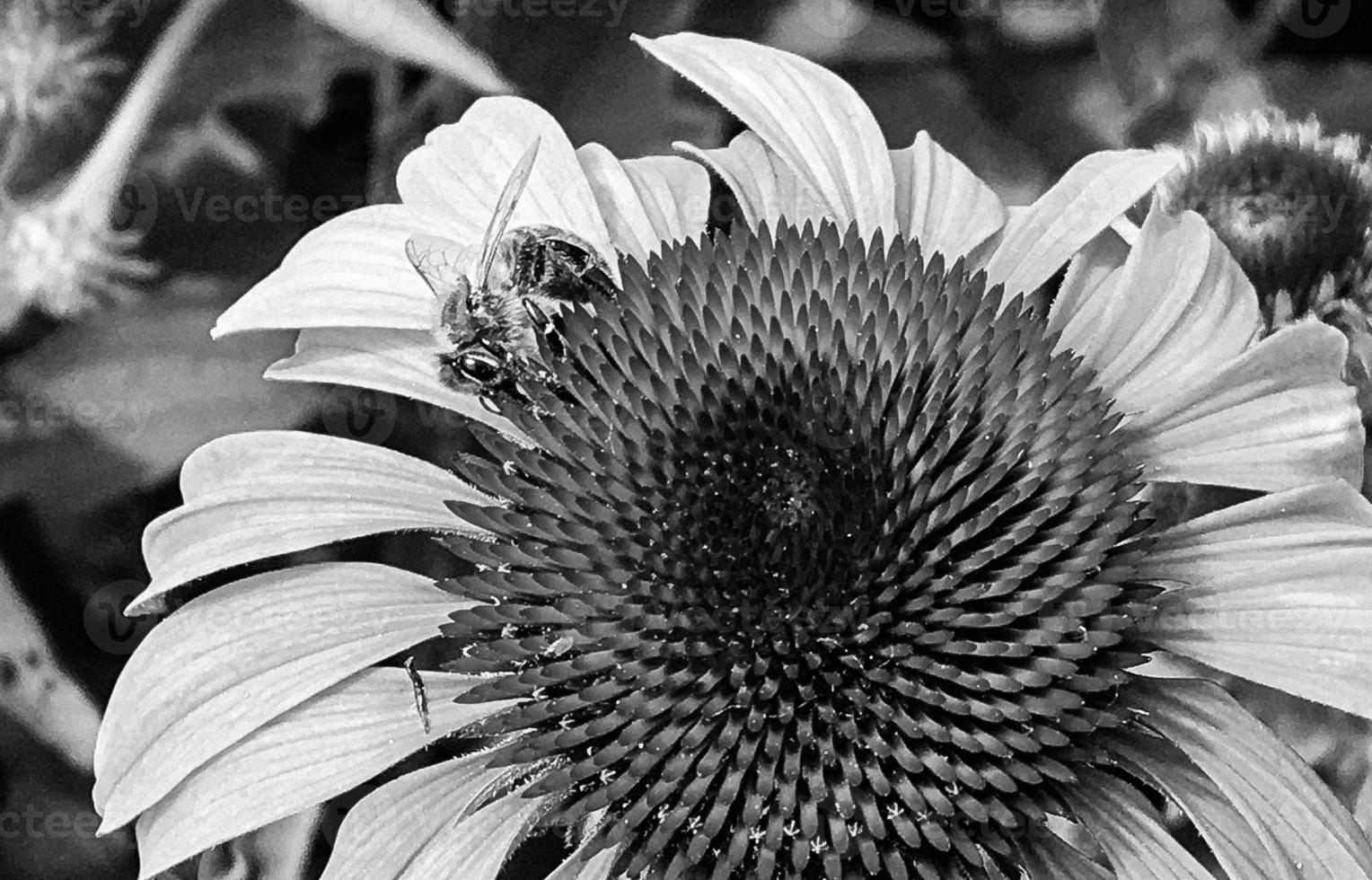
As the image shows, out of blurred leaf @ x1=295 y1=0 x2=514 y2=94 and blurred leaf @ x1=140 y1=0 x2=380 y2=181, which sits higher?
blurred leaf @ x1=295 y1=0 x2=514 y2=94

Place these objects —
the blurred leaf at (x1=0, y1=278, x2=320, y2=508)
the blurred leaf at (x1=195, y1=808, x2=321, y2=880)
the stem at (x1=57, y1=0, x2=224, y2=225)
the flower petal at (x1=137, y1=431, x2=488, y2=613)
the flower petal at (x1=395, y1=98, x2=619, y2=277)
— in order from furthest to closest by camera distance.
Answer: the blurred leaf at (x1=0, y1=278, x2=320, y2=508)
the stem at (x1=57, y1=0, x2=224, y2=225)
the blurred leaf at (x1=195, y1=808, x2=321, y2=880)
the flower petal at (x1=395, y1=98, x2=619, y2=277)
the flower petal at (x1=137, y1=431, x2=488, y2=613)

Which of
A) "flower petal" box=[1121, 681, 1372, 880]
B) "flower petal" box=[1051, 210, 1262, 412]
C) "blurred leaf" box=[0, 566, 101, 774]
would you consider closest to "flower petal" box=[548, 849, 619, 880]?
"flower petal" box=[1121, 681, 1372, 880]

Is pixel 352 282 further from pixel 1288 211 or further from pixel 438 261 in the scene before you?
pixel 1288 211

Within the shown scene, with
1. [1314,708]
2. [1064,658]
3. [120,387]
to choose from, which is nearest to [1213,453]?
[1064,658]

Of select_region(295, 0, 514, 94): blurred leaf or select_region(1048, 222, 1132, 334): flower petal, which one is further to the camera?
select_region(295, 0, 514, 94): blurred leaf

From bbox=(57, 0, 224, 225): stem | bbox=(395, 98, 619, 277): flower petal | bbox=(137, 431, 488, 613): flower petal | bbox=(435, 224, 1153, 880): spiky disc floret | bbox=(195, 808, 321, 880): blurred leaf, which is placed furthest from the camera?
bbox=(57, 0, 224, 225): stem

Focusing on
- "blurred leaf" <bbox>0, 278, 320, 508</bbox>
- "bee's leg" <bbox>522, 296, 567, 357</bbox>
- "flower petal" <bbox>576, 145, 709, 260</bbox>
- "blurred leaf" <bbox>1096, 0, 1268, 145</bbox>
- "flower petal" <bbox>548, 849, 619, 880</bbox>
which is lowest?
"blurred leaf" <bbox>0, 278, 320, 508</bbox>

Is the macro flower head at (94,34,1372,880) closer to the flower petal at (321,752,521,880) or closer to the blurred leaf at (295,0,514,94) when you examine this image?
the flower petal at (321,752,521,880)
